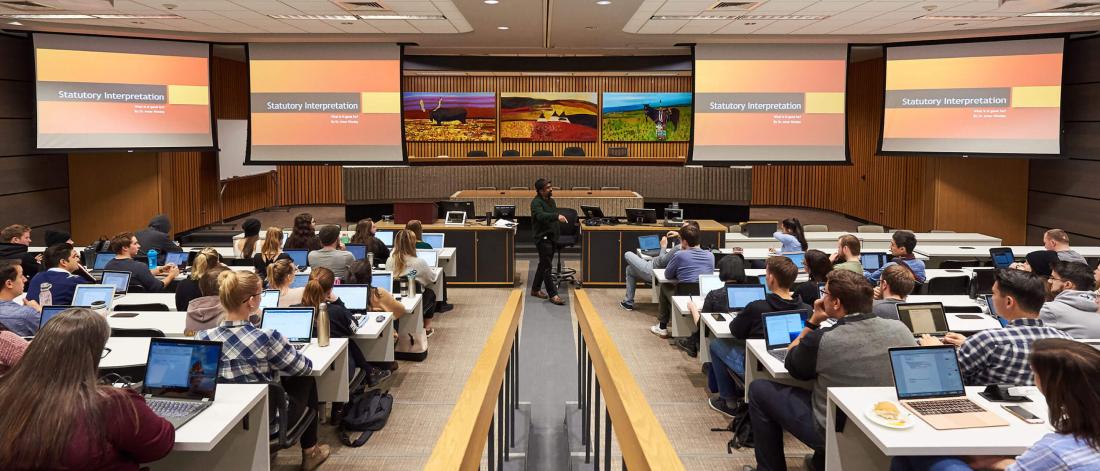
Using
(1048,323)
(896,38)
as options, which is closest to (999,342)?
(1048,323)

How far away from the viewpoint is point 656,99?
19047 millimetres

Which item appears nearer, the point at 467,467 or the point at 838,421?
the point at 467,467

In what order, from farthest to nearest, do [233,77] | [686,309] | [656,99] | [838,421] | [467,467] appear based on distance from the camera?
[656,99]
[233,77]
[686,309]
[838,421]
[467,467]

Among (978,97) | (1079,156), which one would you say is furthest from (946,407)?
(1079,156)

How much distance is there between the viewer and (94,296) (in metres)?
6.27

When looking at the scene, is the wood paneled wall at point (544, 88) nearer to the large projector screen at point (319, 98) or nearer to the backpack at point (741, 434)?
the large projector screen at point (319, 98)

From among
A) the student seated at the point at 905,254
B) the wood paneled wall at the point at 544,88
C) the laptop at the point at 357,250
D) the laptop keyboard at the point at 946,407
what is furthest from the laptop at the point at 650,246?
the wood paneled wall at the point at 544,88

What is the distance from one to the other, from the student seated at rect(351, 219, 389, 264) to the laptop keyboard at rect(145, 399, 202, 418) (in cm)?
500

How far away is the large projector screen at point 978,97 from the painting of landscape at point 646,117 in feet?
24.7

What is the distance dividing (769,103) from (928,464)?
878cm

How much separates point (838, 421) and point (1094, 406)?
1333 millimetres

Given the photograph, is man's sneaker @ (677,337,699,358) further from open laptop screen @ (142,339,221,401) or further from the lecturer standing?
open laptop screen @ (142,339,221,401)

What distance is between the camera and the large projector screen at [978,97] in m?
11.1

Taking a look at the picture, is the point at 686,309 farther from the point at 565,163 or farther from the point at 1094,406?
the point at 565,163
